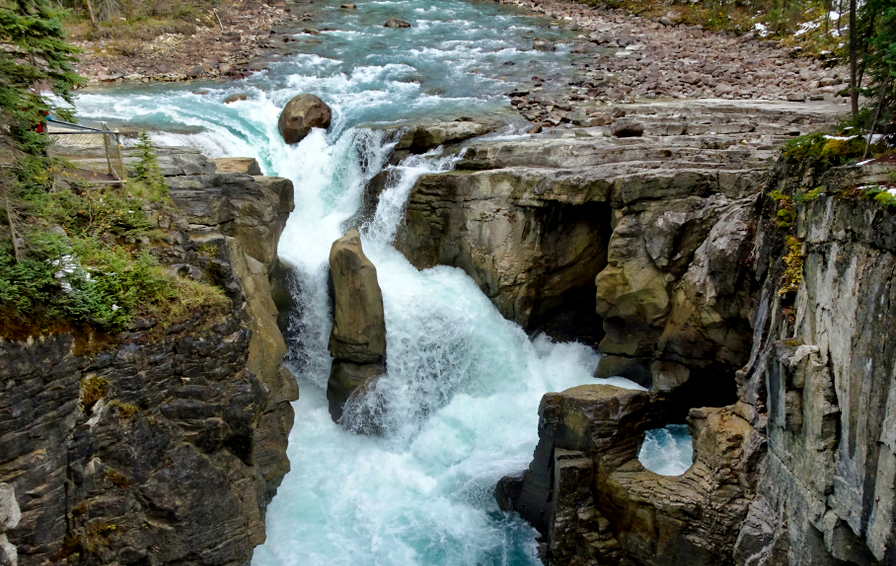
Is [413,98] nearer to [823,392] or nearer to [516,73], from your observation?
[516,73]

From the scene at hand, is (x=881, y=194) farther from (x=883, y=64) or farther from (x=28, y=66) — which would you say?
(x=28, y=66)

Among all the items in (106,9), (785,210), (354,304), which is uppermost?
(106,9)

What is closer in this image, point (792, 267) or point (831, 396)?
point (831, 396)

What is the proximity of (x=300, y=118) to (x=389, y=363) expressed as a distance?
9.93 m

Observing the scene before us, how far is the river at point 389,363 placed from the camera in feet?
44.6

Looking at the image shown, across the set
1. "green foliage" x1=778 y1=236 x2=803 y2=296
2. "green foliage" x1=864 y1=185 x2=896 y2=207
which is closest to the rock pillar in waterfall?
"green foliage" x1=778 y1=236 x2=803 y2=296

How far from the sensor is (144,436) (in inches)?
365

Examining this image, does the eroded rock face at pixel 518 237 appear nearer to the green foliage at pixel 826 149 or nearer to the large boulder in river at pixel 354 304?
the large boulder in river at pixel 354 304

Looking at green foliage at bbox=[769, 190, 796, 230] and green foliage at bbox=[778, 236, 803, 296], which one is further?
green foliage at bbox=[769, 190, 796, 230]

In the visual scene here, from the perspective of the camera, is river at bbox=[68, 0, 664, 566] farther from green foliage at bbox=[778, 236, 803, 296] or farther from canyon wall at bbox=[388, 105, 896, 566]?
green foliage at bbox=[778, 236, 803, 296]

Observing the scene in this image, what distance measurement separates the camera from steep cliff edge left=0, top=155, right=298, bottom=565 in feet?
26.8

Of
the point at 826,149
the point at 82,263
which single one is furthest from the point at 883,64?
the point at 82,263

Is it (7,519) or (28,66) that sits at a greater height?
(28,66)

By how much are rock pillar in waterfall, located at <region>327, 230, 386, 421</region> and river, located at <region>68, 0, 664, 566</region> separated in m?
0.54
